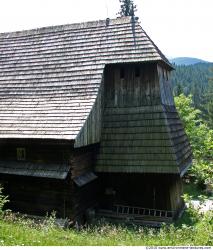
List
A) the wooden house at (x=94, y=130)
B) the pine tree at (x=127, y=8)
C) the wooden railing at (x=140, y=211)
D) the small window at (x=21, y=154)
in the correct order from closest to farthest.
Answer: the wooden house at (x=94, y=130), the small window at (x=21, y=154), the wooden railing at (x=140, y=211), the pine tree at (x=127, y=8)

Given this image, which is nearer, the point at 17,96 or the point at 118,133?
the point at 118,133

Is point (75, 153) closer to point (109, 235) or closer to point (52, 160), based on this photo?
point (52, 160)

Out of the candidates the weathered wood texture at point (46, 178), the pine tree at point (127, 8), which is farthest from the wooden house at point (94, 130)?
the pine tree at point (127, 8)

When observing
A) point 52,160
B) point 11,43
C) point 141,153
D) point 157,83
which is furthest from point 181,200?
point 11,43

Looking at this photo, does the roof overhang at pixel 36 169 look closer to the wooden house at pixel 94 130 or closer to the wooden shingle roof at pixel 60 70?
the wooden house at pixel 94 130

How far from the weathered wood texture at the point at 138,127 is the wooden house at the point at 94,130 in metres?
0.04

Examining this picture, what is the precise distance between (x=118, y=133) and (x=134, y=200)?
2.81 meters

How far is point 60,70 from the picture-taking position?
14953mm

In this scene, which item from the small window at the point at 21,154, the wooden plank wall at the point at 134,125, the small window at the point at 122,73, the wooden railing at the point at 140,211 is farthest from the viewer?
the small window at the point at 122,73

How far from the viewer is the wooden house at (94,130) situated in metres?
12.0

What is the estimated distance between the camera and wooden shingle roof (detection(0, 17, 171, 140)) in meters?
12.3

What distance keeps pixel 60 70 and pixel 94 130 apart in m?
3.73

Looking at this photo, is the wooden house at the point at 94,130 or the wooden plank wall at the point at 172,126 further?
the wooden plank wall at the point at 172,126

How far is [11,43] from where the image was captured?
1778 centimetres
